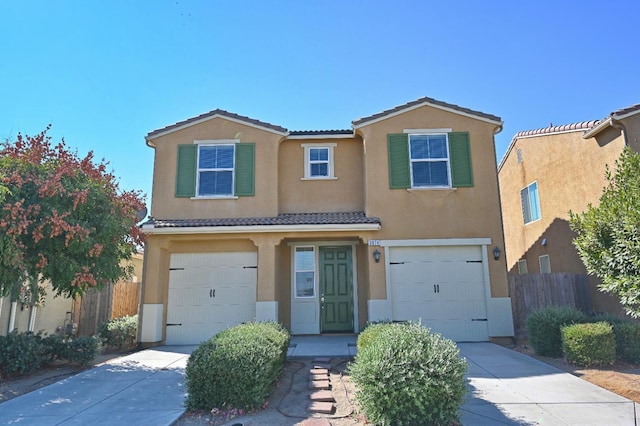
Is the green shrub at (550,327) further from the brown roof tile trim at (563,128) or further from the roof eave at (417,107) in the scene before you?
the brown roof tile trim at (563,128)

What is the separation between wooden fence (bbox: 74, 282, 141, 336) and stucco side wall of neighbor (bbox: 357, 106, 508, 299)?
848 centimetres

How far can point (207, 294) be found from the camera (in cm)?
1172

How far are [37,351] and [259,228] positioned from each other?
217 inches

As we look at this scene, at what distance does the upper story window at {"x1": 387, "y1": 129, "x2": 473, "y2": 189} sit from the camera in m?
11.9

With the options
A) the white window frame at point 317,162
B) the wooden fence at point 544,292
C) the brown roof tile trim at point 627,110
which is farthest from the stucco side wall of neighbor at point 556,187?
the white window frame at point 317,162

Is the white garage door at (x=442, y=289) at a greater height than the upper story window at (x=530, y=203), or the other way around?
the upper story window at (x=530, y=203)

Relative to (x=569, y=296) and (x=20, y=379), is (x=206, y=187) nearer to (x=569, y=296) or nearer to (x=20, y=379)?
(x=20, y=379)

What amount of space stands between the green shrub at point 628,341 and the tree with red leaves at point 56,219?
10584 mm

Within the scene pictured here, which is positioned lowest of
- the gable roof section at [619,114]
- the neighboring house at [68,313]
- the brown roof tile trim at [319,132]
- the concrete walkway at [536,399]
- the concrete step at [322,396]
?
the concrete walkway at [536,399]

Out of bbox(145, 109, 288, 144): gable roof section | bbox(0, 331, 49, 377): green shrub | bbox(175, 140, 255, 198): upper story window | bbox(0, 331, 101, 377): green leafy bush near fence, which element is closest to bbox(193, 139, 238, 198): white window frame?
bbox(175, 140, 255, 198): upper story window

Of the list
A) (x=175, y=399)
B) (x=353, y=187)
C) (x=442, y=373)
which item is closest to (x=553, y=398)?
(x=442, y=373)

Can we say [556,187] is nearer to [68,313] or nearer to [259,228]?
[259,228]

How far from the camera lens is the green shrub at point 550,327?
9156 millimetres

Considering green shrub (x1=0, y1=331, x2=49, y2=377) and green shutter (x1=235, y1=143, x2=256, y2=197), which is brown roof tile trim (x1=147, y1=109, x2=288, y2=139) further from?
green shrub (x1=0, y1=331, x2=49, y2=377)
